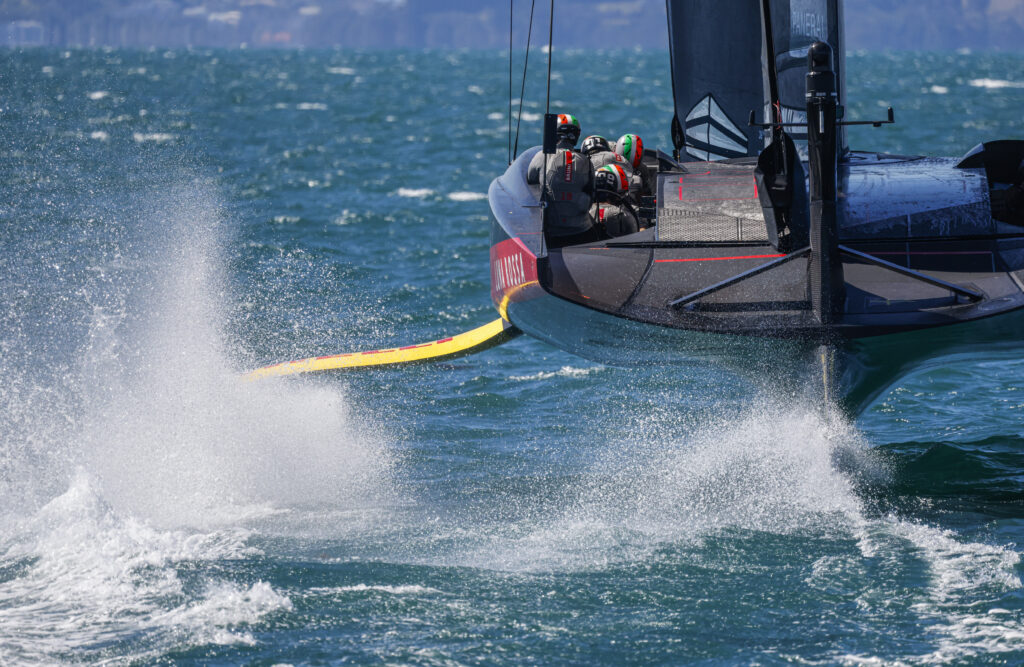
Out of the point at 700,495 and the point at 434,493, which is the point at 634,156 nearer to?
the point at 700,495

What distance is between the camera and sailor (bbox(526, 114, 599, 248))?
285 inches

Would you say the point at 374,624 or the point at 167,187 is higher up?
the point at 167,187

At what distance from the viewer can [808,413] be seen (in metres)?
6.95

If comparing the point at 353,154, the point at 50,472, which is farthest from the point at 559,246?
the point at 353,154

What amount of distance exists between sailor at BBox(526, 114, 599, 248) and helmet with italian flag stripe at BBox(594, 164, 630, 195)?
320mm

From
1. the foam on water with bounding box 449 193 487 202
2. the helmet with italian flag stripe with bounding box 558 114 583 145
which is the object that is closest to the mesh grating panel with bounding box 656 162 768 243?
the helmet with italian flag stripe with bounding box 558 114 583 145

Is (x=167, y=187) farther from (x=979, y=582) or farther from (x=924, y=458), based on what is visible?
(x=979, y=582)

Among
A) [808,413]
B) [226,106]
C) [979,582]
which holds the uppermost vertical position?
[226,106]

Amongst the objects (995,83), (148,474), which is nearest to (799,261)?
(148,474)

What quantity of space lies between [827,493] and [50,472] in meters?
4.28

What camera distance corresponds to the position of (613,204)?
25.8 ft

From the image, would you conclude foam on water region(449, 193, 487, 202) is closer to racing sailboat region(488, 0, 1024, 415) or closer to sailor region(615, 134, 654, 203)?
sailor region(615, 134, 654, 203)

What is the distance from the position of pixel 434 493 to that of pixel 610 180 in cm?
209

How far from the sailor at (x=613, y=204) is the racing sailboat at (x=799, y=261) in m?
0.25
